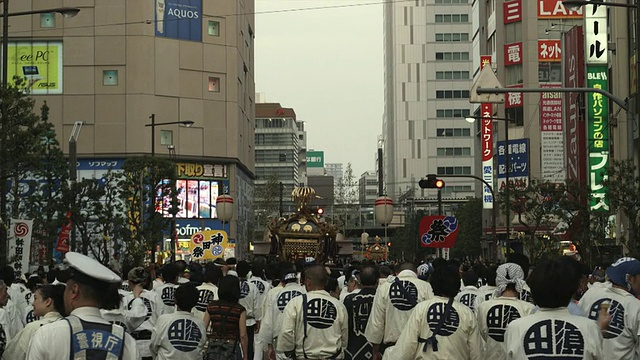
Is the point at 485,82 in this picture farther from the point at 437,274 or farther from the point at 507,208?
the point at 437,274

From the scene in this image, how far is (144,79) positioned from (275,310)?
197 feet

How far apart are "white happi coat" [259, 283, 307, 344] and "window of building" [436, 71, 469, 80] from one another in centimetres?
12712

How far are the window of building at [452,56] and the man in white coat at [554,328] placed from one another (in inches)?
5269

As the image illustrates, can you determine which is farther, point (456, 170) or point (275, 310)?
point (456, 170)

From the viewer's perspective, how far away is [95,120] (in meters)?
71.3

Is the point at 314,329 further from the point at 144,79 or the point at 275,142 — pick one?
the point at 275,142

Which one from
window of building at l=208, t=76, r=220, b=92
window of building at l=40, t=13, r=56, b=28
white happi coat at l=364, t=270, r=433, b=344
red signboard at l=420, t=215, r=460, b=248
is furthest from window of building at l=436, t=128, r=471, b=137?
Answer: white happi coat at l=364, t=270, r=433, b=344

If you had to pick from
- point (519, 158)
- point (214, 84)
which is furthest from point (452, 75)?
point (519, 158)

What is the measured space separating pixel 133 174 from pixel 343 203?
78.8 m

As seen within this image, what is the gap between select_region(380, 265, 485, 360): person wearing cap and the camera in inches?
341

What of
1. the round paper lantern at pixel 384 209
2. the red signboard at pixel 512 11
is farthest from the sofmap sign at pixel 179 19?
the round paper lantern at pixel 384 209

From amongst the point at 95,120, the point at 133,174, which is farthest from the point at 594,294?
the point at 95,120

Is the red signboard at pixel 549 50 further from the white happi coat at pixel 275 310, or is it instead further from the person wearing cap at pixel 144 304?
the person wearing cap at pixel 144 304

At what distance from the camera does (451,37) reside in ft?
461
